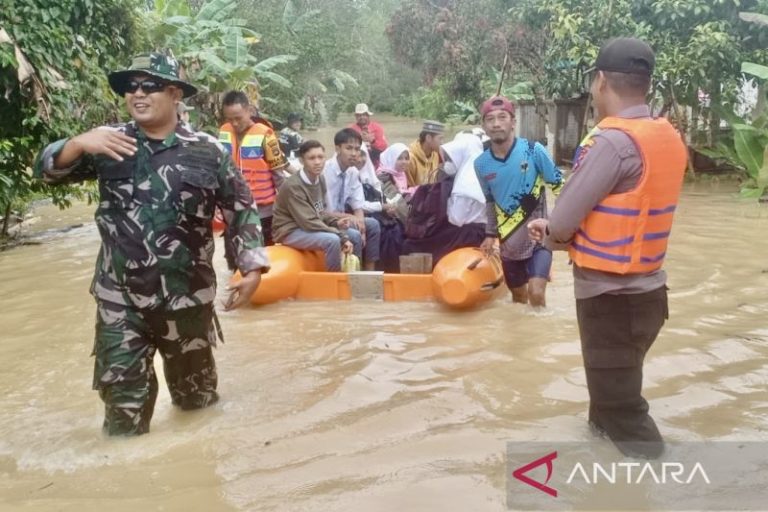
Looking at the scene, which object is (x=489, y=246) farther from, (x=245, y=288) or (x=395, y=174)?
(x=245, y=288)

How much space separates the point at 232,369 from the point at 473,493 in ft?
7.46

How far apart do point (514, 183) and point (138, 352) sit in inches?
117

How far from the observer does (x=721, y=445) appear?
3.61 meters

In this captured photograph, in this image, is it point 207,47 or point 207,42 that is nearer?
point 207,47

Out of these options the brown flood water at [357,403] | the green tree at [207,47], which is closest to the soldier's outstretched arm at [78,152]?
the brown flood water at [357,403]

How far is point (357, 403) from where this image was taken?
4.36 meters

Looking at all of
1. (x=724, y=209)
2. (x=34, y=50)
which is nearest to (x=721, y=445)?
(x=34, y=50)

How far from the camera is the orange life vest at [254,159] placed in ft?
23.8

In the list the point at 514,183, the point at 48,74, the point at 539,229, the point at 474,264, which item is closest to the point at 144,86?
the point at 539,229

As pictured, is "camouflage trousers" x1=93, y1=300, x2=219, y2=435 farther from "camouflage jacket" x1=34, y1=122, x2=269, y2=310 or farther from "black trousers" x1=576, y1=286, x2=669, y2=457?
"black trousers" x1=576, y1=286, x2=669, y2=457

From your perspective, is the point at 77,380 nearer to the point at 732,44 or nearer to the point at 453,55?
the point at 732,44

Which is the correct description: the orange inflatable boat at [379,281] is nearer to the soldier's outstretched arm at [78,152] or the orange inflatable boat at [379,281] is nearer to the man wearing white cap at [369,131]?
the soldier's outstretched arm at [78,152]

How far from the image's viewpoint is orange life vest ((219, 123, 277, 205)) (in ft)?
23.8

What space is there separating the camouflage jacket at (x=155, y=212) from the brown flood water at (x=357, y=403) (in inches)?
29.3
